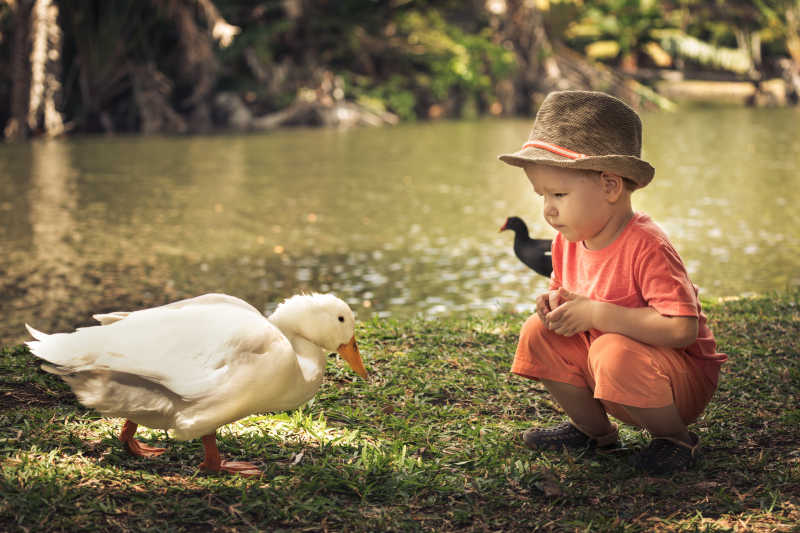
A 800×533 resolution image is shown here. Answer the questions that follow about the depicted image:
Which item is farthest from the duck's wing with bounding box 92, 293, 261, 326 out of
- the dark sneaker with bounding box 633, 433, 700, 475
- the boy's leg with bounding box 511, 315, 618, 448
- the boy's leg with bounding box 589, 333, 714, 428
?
the dark sneaker with bounding box 633, 433, 700, 475

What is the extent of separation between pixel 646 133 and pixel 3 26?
12.0m

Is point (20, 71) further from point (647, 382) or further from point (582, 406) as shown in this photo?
point (647, 382)

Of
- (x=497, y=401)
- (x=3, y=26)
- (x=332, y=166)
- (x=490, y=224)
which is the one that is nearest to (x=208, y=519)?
(x=497, y=401)

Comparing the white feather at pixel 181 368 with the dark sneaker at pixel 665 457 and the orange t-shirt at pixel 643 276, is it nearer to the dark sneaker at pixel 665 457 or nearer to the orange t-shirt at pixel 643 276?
the orange t-shirt at pixel 643 276

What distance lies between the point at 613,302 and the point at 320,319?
93 cm

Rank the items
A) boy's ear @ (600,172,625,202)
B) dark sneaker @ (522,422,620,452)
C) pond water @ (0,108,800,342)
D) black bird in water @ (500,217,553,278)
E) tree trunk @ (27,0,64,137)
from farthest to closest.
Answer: tree trunk @ (27,0,64,137), pond water @ (0,108,800,342), black bird in water @ (500,217,553,278), dark sneaker @ (522,422,620,452), boy's ear @ (600,172,625,202)

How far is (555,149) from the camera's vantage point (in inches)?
101

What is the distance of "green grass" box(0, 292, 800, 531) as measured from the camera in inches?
93.7

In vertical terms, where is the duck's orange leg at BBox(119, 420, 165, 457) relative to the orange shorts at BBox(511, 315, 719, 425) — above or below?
below

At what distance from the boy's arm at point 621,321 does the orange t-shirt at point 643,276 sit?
3cm

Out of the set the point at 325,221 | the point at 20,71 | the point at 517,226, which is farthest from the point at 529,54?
the point at 517,226

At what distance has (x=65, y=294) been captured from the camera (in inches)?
245

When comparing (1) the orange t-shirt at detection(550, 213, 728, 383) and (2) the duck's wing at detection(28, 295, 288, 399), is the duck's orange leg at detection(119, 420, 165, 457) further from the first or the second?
(1) the orange t-shirt at detection(550, 213, 728, 383)

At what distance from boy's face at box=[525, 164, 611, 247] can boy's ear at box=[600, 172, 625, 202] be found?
0.04ft
